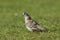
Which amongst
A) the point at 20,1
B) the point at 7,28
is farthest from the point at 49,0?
the point at 7,28

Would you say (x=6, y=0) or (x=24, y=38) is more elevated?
(x=24, y=38)

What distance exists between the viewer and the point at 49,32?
13375mm

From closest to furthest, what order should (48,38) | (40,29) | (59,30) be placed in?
A: (48,38) < (40,29) < (59,30)

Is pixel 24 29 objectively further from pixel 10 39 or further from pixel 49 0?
pixel 49 0

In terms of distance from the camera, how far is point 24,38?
12.6m

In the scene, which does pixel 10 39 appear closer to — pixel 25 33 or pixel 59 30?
pixel 25 33

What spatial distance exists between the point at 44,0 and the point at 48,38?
768 inches

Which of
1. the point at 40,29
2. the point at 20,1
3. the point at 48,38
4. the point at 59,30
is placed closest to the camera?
the point at 48,38

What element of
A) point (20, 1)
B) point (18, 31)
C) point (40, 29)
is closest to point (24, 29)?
point (18, 31)

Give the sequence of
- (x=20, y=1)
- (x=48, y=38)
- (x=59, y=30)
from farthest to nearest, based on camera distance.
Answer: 1. (x=20, y=1)
2. (x=59, y=30)
3. (x=48, y=38)

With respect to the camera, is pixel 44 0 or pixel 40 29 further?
pixel 44 0

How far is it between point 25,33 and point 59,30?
5.01 ft

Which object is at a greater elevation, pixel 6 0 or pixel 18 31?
pixel 18 31

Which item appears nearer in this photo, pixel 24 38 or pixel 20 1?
pixel 24 38
